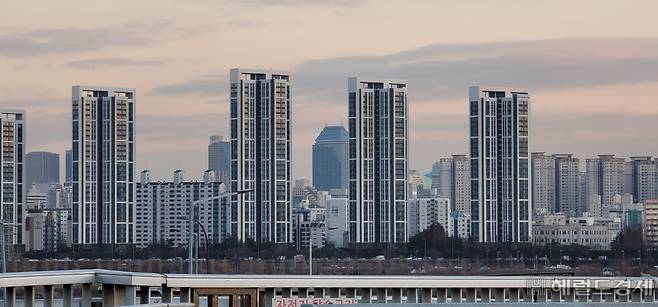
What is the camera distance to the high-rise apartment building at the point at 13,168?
419ft

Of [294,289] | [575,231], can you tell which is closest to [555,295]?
[294,289]

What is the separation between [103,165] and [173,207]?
1503 inches

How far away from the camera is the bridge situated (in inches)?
335

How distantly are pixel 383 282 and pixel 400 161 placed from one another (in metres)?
116

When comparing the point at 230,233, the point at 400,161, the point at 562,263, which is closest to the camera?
the point at 562,263

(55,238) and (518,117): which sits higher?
(518,117)

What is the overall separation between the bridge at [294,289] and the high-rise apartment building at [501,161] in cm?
11854

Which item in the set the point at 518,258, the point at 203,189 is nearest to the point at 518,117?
the point at 518,258

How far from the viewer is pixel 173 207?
166 metres

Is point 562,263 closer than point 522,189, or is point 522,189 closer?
point 562,263

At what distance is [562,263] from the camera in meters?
109

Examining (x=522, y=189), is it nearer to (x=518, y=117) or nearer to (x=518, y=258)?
(x=518, y=117)

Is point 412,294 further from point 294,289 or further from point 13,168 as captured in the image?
point 13,168


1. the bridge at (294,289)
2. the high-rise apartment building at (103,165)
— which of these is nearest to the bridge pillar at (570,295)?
the bridge at (294,289)
